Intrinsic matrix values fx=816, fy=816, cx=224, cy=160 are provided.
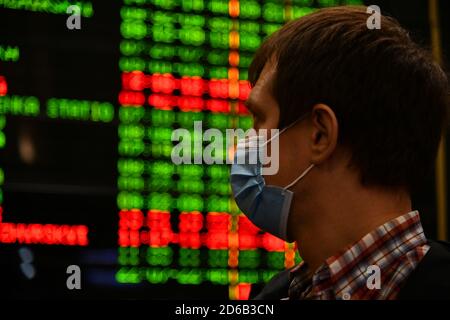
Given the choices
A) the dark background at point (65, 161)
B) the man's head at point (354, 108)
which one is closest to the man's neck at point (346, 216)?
the man's head at point (354, 108)

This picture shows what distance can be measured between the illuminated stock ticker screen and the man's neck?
2.54 feet

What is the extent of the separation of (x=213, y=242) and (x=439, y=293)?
96 centimetres

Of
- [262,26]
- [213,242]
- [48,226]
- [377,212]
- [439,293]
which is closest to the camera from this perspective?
[439,293]

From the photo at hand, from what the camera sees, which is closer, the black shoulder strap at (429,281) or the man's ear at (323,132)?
the black shoulder strap at (429,281)

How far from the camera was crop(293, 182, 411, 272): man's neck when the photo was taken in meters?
1.05

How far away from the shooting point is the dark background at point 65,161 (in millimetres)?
1729

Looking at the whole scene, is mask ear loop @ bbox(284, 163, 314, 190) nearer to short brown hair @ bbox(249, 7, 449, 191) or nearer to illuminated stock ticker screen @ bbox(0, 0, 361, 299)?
short brown hair @ bbox(249, 7, 449, 191)

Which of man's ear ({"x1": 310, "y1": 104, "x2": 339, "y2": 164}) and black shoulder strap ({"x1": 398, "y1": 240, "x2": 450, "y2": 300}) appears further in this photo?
man's ear ({"x1": 310, "y1": 104, "x2": 339, "y2": 164})

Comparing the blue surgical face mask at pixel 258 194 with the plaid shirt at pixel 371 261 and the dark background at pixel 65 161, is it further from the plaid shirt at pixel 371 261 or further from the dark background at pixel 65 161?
the dark background at pixel 65 161

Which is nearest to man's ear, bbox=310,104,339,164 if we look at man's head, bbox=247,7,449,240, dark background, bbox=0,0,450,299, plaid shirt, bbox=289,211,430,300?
man's head, bbox=247,7,449,240

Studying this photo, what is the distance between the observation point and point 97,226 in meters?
1.77

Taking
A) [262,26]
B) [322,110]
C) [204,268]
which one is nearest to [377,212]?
[322,110]

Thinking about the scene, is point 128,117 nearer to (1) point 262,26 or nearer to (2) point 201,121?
(2) point 201,121

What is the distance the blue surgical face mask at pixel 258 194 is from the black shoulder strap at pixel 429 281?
206 mm
